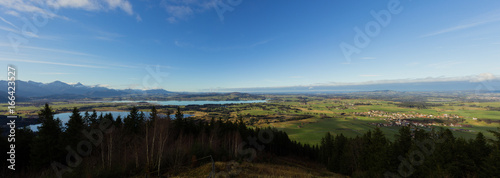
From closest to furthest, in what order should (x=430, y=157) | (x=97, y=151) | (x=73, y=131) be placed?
(x=430, y=157), (x=97, y=151), (x=73, y=131)

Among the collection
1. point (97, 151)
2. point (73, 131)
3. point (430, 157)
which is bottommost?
point (430, 157)

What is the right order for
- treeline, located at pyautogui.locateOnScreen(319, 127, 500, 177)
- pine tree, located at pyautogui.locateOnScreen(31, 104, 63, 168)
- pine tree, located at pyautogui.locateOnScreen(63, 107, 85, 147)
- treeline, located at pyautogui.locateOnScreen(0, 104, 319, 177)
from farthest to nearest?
pine tree, located at pyautogui.locateOnScreen(63, 107, 85, 147)
pine tree, located at pyautogui.locateOnScreen(31, 104, 63, 168)
treeline, located at pyautogui.locateOnScreen(319, 127, 500, 177)
treeline, located at pyautogui.locateOnScreen(0, 104, 319, 177)

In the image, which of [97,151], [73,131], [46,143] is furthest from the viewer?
[73,131]

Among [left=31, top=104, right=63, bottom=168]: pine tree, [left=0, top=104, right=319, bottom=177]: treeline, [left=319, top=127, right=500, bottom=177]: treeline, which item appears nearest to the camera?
[left=0, top=104, right=319, bottom=177]: treeline

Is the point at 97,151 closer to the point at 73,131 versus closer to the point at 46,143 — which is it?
the point at 46,143

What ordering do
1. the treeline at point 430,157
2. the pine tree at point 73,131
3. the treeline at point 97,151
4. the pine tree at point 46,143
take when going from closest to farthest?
the treeline at point 97,151
the treeline at point 430,157
the pine tree at point 46,143
the pine tree at point 73,131

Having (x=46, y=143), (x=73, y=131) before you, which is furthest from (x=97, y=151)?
(x=73, y=131)

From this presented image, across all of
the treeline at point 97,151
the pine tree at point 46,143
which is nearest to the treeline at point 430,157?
the treeline at point 97,151

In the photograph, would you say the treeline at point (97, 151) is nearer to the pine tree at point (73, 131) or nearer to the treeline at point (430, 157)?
the pine tree at point (73, 131)

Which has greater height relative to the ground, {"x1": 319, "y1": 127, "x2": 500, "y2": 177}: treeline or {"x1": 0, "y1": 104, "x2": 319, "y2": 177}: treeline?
{"x1": 0, "y1": 104, "x2": 319, "y2": 177}: treeline

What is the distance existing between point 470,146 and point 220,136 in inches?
1152

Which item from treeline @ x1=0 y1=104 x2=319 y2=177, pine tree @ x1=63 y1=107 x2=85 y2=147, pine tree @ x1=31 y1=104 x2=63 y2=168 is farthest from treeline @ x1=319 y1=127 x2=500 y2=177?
pine tree @ x1=31 y1=104 x2=63 y2=168

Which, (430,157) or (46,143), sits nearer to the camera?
(46,143)

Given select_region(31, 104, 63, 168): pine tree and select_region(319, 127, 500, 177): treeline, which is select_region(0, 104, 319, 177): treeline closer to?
select_region(31, 104, 63, 168): pine tree
